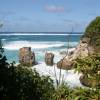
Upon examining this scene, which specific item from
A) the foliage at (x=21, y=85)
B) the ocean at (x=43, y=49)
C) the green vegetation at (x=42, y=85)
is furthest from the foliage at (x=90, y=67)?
the foliage at (x=21, y=85)

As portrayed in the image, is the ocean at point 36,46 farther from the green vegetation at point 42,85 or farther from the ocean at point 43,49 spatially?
the green vegetation at point 42,85

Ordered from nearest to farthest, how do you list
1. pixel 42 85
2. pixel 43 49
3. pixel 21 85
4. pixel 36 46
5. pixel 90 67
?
1. pixel 90 67
2. pixel 21 85
3. pixel 42 85
4. pixel 43 49
5. pixel 36 46

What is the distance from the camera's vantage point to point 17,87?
475 inches

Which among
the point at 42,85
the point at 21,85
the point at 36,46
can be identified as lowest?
the point at 36,46

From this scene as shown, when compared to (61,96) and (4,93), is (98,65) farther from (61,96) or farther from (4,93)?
(4,93)

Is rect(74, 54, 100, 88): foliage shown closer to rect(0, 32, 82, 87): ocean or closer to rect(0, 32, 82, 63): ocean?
rect(0, 32, 82, 87): ocean

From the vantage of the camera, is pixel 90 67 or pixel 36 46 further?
pixel 36 46

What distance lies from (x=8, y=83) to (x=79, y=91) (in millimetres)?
3537

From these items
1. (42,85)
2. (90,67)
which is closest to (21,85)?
(42,85)

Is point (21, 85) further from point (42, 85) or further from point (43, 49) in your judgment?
point (43, 49)

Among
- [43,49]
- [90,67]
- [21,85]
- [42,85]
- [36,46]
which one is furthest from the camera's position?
[36,46]

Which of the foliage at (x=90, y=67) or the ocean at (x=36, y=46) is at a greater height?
the foliage at (x=90, y=67)

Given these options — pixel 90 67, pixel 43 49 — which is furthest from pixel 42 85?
pixel 43 49

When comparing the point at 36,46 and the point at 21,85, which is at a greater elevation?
the point at 21,85
